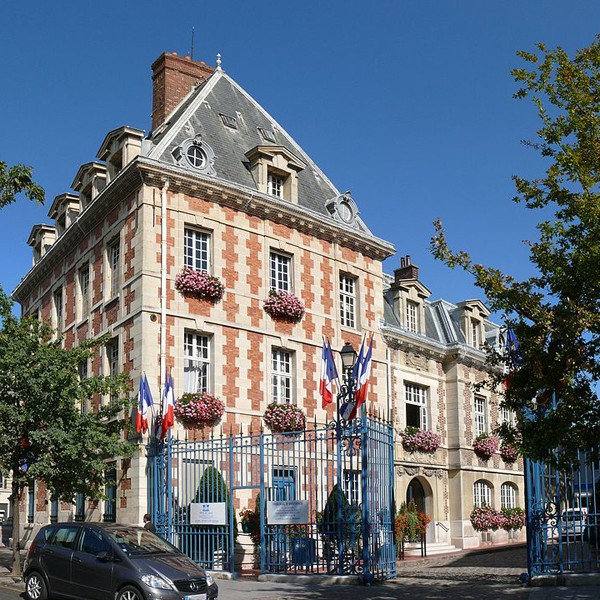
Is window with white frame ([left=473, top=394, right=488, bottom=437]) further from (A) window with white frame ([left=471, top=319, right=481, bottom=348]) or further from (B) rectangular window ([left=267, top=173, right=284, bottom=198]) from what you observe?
(B) rectangular window ([left=267, top=173, right=284, bottom=198])

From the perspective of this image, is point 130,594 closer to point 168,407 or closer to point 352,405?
point 352,405

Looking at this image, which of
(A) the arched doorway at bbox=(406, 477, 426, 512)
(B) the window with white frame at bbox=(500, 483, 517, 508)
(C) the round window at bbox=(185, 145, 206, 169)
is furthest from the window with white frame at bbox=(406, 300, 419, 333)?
(C) the round window at bbox=(185, 145, 206, 169)

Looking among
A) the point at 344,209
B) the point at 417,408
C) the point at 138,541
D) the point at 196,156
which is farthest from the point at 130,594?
the point at 417,408

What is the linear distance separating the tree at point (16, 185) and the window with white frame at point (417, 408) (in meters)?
16.6

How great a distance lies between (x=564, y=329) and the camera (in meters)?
10.4

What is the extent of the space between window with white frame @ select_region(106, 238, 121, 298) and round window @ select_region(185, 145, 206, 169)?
9.41 feet

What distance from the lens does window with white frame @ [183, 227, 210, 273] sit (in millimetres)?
21828

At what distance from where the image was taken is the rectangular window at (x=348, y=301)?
25.4 m

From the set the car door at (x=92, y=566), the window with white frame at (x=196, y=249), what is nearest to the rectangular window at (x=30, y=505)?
the window with white frame at (x=196, y=249)

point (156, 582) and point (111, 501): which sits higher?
point (111, 501)

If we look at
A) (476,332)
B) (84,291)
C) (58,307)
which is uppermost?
(84,291)

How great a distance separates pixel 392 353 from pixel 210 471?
32.9ft

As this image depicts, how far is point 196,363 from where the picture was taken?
69.7 feet

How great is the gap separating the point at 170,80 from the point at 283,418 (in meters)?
11.2
